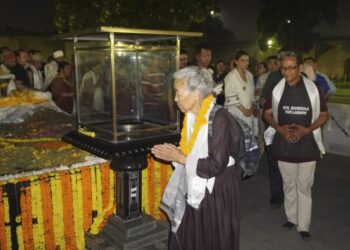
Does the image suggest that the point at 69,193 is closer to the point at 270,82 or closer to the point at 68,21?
the point at 270,82

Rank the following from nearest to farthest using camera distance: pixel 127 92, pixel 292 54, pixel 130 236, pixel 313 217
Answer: pixel 130 236, pixel 292 54, pixel 127 92, pixel 313 217

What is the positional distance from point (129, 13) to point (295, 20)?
21153 mm

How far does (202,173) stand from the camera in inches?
99.0

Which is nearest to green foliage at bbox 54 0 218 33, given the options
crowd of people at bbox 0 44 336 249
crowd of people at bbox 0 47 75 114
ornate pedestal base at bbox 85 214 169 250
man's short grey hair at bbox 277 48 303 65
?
crowd of people at bbox 0 47 75 114

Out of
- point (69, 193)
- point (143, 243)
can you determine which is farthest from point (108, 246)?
point (69, 193)

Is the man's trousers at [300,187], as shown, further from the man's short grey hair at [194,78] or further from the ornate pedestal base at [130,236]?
the man's short grey hair at [194,78]

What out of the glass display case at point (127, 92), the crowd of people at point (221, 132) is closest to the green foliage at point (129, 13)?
the crowd of people at point (221, 132)

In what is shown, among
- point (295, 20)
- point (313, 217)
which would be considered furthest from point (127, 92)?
point (295, 20)

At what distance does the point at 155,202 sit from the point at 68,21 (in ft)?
43.2

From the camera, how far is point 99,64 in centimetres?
404

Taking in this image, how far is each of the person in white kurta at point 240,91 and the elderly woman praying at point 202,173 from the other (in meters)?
2.80

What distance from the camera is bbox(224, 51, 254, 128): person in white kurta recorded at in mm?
5500

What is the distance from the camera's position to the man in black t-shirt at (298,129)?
3842 millimetres

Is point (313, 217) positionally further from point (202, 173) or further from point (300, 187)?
point (202, 173)
